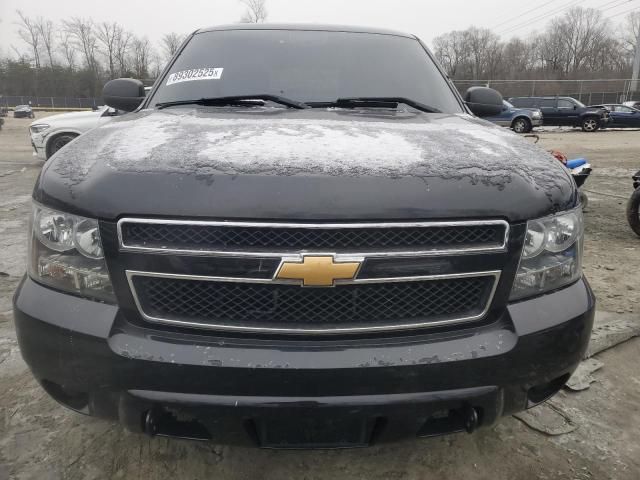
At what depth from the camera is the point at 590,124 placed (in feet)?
75.6

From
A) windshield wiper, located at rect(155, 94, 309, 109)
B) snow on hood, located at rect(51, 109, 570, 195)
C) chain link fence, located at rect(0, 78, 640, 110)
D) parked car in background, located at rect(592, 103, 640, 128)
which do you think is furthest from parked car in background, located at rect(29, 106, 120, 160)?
chain link fence, located at rect(0, 78, 640, 110)

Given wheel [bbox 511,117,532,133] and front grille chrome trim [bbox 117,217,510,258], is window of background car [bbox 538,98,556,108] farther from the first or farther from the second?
front grille chrome trim [bbox 117,217,510,258]

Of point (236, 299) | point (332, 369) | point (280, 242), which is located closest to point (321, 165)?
point (280, 242)

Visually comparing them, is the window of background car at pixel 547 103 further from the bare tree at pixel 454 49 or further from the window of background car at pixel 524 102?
the bare tree at pixel 454 49

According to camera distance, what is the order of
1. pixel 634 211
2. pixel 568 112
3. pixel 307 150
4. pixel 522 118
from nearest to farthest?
1. pixel 307 150
2. pixel 634 211
3. pixel 522 118
4. pixel 568 112

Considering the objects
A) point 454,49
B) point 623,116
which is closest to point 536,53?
point 454,49

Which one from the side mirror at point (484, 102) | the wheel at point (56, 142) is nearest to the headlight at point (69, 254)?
the side mirror at point (484, 102)

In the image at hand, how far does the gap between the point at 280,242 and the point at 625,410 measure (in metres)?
2.13

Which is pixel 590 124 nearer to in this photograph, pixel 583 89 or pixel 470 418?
pixel 583 89

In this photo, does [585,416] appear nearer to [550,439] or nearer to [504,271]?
[550,439]

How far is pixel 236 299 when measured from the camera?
4.96 ft

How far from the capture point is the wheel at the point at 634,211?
17.6 feet

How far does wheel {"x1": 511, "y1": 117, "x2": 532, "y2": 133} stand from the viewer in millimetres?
21625

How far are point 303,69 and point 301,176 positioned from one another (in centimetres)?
154
